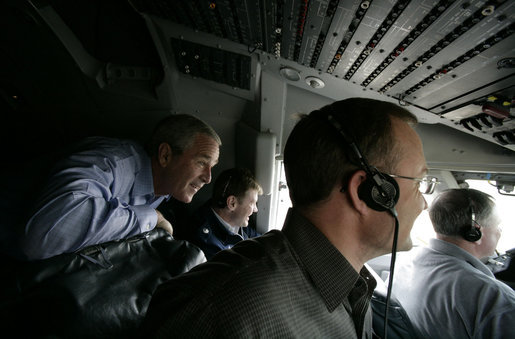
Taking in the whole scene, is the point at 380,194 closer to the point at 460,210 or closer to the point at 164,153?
the point at 460,210

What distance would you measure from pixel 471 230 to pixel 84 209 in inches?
81.2

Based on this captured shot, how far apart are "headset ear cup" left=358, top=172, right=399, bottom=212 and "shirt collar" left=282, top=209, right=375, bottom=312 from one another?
6.9 inches

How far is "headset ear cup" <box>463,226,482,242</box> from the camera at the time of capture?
1437mm

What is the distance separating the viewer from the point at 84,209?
0.95 m

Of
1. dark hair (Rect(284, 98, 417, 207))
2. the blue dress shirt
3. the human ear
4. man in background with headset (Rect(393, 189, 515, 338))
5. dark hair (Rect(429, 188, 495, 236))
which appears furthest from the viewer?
the human ear

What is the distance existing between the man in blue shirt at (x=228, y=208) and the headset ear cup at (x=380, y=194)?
1486 mm

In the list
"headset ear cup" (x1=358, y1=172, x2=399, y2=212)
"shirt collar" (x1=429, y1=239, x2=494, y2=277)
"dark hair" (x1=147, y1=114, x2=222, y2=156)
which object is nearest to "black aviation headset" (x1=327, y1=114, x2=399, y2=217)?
"headset ear cup" (x1=358, y1=172, x2=399, y2=212)

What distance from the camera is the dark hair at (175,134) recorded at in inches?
65.0

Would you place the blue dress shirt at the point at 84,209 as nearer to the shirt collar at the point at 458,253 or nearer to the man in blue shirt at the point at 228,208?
the man in blue shirt at the point at 228,208

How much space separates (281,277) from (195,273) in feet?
0.71

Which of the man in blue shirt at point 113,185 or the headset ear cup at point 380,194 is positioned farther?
the man in blue shirt at point 113,185

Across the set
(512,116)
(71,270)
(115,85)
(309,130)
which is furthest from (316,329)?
(115,85)

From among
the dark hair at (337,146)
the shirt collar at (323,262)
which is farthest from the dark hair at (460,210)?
the shirt collar at (323,262)

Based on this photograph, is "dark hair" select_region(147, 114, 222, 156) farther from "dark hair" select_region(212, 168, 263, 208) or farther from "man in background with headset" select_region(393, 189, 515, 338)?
"man in background with headset" select_region(393, 189, 515, 338)
